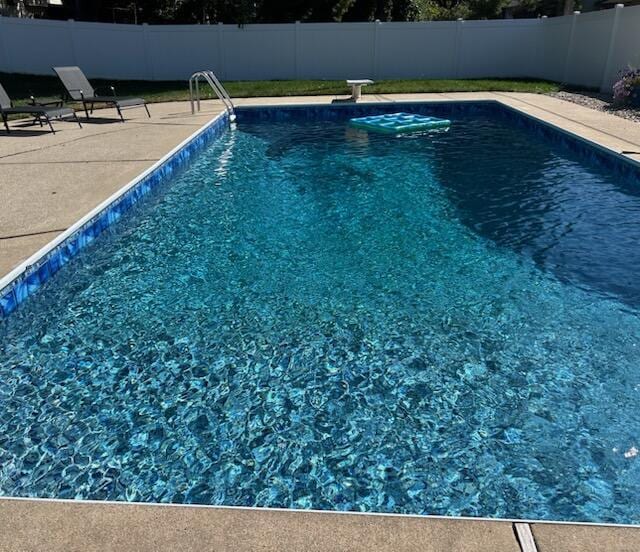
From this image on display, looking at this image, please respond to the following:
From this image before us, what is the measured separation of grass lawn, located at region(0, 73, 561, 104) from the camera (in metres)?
15.2

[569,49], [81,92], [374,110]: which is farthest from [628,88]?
[81,92]

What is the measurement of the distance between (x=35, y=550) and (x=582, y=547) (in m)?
1.87

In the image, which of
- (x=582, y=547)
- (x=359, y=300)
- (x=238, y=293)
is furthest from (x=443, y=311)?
(x=582, y=547)

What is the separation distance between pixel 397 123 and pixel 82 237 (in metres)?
8.20

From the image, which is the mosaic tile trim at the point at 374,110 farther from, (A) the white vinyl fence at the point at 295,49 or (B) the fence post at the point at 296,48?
(B) the fence post at the point at 296,48

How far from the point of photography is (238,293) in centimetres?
464

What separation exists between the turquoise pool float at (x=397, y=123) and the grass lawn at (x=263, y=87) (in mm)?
3380

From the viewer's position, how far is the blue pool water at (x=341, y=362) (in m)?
2.66

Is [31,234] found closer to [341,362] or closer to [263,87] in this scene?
[341,362]

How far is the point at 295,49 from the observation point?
18.2 meters

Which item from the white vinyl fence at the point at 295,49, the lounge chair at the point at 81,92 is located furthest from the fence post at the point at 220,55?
the lounge chair at the point at 81,92

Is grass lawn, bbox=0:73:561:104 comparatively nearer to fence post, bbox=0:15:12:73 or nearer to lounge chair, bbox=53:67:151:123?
fence post, bbox=0:15:12:73

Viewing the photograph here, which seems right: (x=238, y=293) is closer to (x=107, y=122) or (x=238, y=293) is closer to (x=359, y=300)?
(x=359, y=300)

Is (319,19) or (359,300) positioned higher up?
(319,19)
